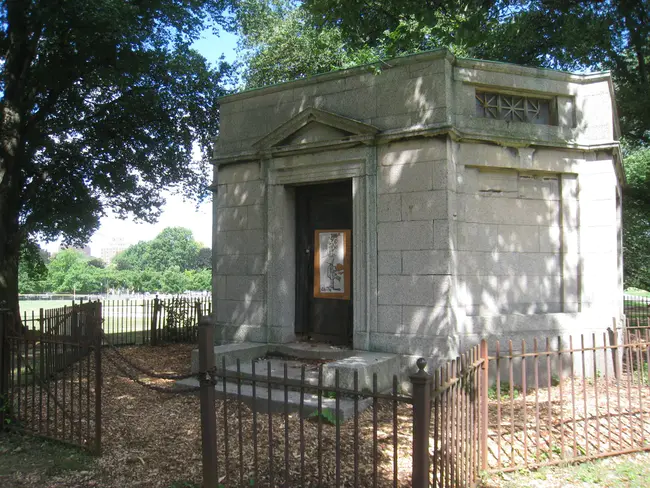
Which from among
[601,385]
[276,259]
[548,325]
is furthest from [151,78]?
[601,385]

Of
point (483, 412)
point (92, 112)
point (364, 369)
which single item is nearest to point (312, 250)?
point (364, 369)

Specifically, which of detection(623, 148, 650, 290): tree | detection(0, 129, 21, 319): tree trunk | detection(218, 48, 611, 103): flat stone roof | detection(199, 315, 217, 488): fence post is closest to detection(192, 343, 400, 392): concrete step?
detection(199, 315, 217, 488): fence post

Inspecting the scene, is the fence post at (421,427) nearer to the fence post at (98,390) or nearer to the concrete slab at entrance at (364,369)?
the concrete slab at entrance at (364,369)

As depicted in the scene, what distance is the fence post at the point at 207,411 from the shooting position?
3811 millimetres

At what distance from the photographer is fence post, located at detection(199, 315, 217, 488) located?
12.5 ft

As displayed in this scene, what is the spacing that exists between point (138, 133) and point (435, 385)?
13938mm

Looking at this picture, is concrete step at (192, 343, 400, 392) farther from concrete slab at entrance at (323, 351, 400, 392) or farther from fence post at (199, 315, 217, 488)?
fence post at (199, 315, 217, 488)

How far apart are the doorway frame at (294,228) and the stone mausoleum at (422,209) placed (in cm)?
2

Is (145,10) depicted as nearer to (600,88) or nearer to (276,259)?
(276,259)

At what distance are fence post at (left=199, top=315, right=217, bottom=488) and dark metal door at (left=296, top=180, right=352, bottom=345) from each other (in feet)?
15.7

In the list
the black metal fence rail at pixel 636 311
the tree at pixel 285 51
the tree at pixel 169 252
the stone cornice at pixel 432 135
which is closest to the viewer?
the stone cornice at pixel 432 135

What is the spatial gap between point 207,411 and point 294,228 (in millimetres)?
5271

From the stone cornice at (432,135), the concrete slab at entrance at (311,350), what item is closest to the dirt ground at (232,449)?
the concrete slab at entrance at (311,350)

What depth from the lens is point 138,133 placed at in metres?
14.8
